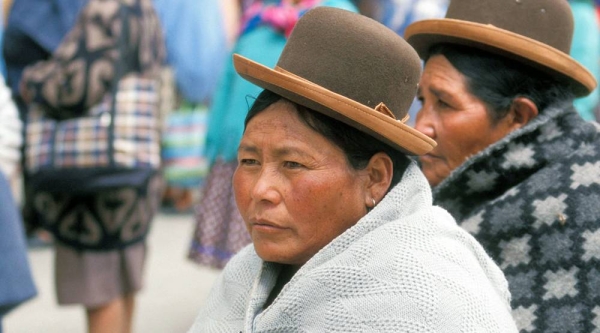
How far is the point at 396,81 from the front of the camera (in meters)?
2.34

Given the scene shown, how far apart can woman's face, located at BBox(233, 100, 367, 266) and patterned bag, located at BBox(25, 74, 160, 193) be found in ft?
6.35

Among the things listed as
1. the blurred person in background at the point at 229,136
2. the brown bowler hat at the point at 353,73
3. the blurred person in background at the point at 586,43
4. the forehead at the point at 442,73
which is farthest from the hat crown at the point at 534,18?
the blurred person in background at the point at 586,43

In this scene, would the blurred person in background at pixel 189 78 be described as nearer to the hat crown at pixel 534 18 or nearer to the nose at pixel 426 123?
the nose at pixel 426 123

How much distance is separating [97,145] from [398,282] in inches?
90.5

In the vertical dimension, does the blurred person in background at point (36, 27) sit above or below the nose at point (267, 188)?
below

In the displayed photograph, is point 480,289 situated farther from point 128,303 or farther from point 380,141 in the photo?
point 128,303

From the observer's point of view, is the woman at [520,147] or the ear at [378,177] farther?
the woman at [520,147]

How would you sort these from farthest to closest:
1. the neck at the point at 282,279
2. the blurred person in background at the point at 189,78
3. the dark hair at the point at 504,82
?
the blurred person in background at the point at 189,78, the dark hair at the point at 504,82, the neck at the point at 282,279

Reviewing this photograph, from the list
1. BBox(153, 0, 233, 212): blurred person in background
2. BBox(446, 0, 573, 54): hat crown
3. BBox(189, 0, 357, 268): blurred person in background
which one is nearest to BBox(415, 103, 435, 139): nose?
BBox(446, 0, 573, 54): hat crown

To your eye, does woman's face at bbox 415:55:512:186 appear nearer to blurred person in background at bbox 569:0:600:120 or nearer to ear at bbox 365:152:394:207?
ear at bbox 365:152:394:207

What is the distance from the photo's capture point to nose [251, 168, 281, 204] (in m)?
2.25

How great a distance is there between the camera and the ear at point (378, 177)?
2.35m

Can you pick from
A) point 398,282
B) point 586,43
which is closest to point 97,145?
point 398,282

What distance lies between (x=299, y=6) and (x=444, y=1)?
6.71 ft
